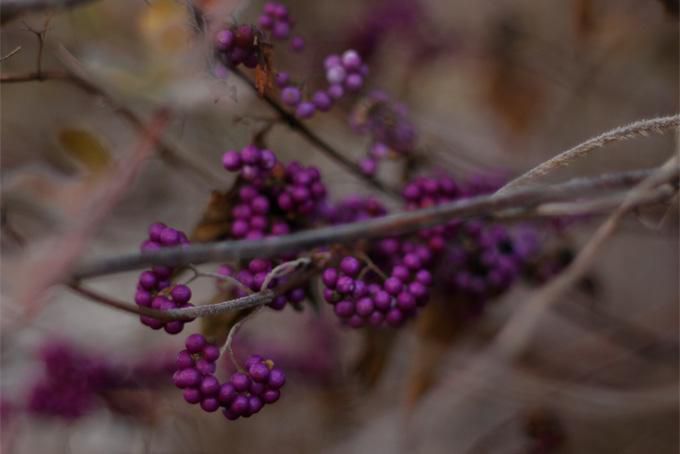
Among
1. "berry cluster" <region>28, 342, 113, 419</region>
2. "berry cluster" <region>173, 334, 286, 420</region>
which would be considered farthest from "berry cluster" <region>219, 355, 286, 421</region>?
"berry cluster" <region>28, 342, 113, 419</region>

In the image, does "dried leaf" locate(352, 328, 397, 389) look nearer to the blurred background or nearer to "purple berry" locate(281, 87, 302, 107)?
the blurred background

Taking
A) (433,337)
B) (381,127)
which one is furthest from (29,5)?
(433,337)

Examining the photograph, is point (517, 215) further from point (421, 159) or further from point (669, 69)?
point (669, 69)

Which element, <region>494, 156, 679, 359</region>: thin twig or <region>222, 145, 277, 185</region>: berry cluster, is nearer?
<region>494, 156, 679, 359</region>: thin twig

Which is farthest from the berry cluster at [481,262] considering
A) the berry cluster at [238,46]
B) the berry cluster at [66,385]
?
the berry cluster at [66,385]

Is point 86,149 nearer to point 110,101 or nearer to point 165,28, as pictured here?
point 110,101

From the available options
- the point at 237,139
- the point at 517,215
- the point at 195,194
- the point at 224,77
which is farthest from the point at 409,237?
the point at 195,194
